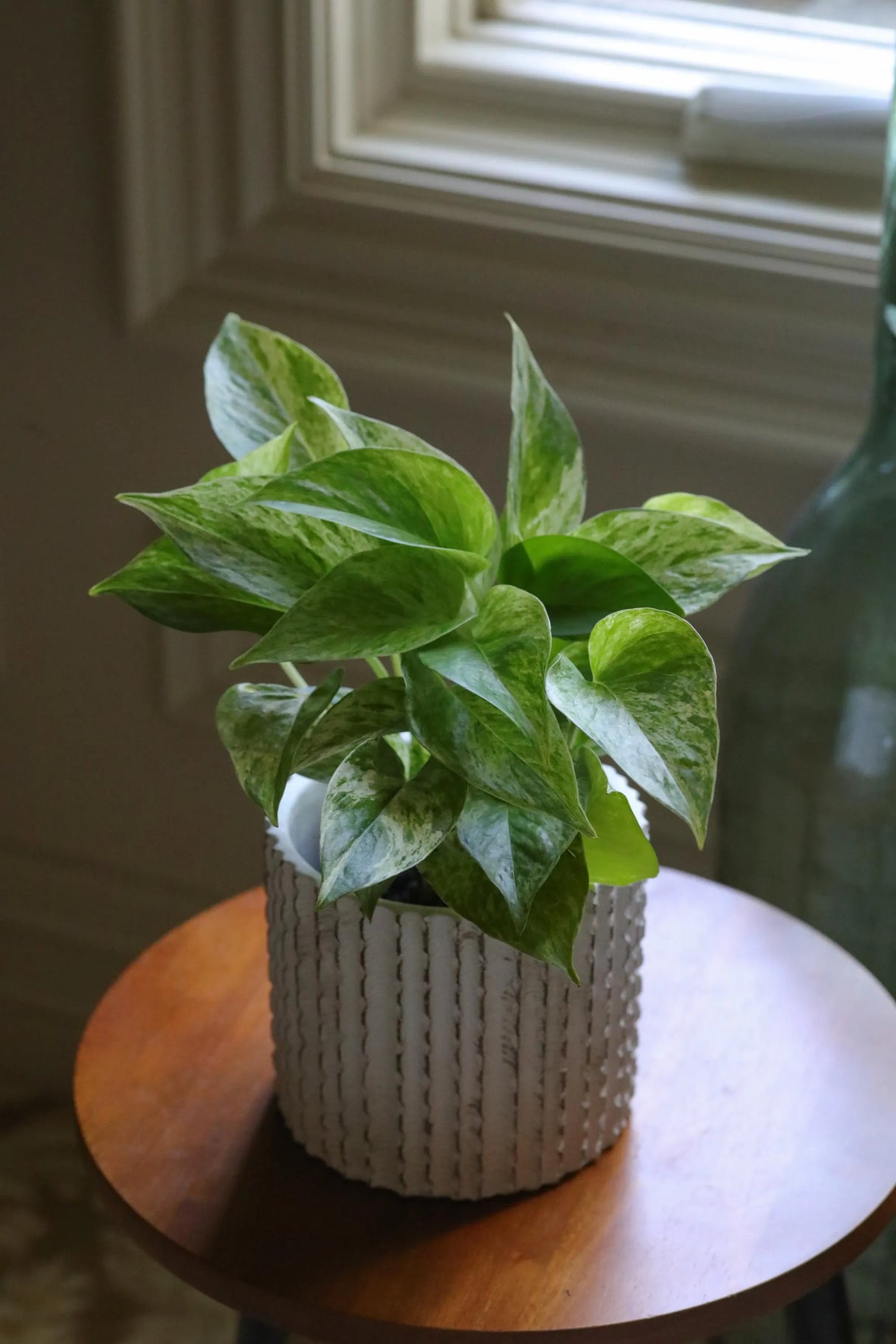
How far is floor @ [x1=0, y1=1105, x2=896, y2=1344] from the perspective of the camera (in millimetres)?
1035

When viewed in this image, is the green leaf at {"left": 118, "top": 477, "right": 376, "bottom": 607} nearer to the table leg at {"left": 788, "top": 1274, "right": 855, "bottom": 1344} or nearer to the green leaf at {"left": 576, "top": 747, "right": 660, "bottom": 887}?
the green leaf at {"left": 576, "top": 747, "right": 660, "bottom": 887}

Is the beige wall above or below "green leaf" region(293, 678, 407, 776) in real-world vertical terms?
below

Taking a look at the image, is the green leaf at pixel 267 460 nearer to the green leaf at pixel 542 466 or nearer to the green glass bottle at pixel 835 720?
the green leaf at pixel 542 466

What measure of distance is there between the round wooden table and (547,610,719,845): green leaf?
0.18 meters

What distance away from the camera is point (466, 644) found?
468 millimetres

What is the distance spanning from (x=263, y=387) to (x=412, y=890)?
19cm

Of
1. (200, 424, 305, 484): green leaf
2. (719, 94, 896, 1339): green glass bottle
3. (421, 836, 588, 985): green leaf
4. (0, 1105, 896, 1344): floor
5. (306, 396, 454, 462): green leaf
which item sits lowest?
(0, 1105, 896, 1344): floor

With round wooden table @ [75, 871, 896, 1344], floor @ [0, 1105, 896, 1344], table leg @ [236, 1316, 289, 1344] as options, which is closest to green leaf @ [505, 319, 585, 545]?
round wooden table @ [75, 871, 896, 1344]

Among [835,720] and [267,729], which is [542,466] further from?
[835,720]

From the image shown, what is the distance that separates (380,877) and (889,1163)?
0.26 meters

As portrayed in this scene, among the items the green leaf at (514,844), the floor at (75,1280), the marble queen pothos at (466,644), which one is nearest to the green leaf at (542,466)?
the marble queen pothos at (466,644)

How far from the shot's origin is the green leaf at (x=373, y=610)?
17.8 inches

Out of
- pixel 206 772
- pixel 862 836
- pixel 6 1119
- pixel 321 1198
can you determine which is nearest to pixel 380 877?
pixel 321 1198

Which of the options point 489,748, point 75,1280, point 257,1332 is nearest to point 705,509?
point 489,748
